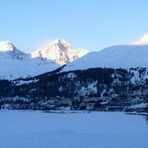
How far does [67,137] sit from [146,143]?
1091cm

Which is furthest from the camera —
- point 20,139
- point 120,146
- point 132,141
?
point 20,139

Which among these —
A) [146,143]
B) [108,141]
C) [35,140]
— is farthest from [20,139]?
[146,143]

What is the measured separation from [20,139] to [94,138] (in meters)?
7.95

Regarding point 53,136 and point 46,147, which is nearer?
point 46,147

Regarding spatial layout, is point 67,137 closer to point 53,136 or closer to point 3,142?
point 53,136

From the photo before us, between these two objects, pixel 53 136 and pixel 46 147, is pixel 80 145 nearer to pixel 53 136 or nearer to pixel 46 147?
pixel 46 147

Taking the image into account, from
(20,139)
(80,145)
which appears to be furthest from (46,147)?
(20,139)

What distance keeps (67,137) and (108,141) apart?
6178mm

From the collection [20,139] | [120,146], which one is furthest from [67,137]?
[120,146]

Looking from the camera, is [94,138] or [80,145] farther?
[94,138]

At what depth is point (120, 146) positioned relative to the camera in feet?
149

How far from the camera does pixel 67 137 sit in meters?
54.5

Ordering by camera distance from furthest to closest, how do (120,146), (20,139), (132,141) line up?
(20,139), (132,141), (120,146)

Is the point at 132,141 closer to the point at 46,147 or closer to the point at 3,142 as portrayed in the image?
the point at 46,147
